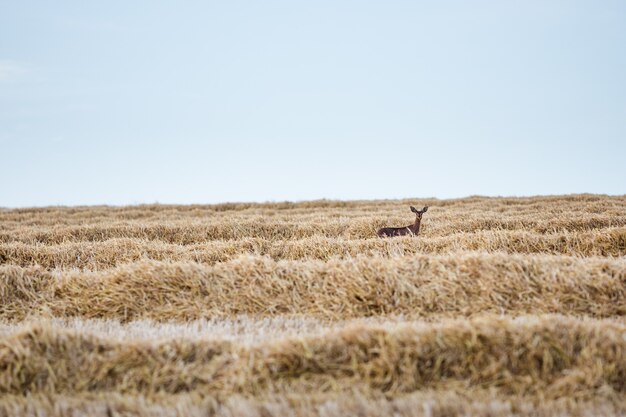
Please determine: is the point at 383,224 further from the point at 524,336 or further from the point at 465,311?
the point at 524,336

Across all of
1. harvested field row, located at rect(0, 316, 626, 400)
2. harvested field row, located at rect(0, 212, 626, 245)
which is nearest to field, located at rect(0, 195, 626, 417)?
harvested field row, located at rect(0, 316, 626, 400)

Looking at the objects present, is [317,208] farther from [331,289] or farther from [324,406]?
[324,406]

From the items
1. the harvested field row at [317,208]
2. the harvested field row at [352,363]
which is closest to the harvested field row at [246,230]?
the harvested field row at [317,208]

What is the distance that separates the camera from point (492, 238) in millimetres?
8516

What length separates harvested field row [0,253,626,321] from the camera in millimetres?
4859

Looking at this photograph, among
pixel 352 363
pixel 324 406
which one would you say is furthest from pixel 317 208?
pixel 324 406

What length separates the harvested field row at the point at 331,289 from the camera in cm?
486

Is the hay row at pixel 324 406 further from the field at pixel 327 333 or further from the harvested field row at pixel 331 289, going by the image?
the harvested field row at pixel 331 289

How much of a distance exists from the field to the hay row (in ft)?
0.03

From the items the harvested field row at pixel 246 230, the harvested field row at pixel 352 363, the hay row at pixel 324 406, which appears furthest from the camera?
the harvested field row at pixel 246 230

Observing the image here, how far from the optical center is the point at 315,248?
848 centimetres

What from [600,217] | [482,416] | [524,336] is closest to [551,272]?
[524,336]

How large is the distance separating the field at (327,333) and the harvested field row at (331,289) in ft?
0.05

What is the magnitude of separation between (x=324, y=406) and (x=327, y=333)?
845 mm
